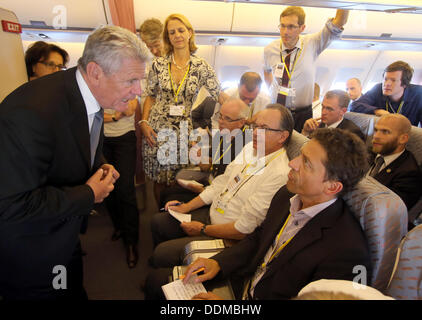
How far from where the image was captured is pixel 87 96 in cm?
130

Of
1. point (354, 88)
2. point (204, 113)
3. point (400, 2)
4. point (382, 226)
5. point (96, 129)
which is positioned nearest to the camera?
point (382, 226)

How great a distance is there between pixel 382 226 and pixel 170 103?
87.4 inches

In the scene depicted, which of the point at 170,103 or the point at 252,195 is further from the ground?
the point at 170,103

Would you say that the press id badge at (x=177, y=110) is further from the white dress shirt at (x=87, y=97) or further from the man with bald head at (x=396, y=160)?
the man with bald head at (x=396, y=160)

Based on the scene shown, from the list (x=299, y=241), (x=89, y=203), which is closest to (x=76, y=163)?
(x=89, y=203)

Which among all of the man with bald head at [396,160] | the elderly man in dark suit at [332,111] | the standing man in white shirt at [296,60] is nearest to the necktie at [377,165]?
the man with bald head at [396,160]

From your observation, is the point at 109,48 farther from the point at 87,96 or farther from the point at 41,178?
the point at 41,178

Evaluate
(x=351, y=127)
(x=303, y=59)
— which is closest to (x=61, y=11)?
(x=303, y=59)

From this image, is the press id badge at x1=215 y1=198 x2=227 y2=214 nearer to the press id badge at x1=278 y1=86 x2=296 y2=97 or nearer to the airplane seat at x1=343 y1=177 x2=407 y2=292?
the airplane seat at x1=343 y1=177 x2=407 y2=292

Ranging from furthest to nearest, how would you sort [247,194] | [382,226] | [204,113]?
[204,113]
[247,194]
[382,226]

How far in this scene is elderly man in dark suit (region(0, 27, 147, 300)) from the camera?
3.48 ft

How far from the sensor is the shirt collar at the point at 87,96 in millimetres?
1278

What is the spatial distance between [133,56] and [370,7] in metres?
1.58
